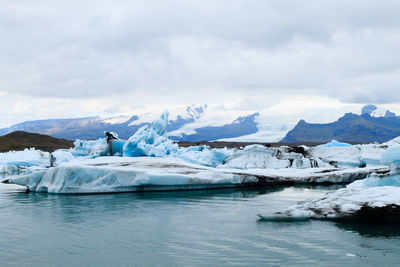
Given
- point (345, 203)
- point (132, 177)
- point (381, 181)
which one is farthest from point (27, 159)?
point (345, 203)

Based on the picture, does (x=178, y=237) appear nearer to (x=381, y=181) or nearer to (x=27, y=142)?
(x=381, y=181)

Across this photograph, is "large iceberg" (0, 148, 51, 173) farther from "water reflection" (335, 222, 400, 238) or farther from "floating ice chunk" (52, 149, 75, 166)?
"water reflection" (335, 222, 400, 238)

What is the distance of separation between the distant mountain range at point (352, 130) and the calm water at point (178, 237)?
128 metres

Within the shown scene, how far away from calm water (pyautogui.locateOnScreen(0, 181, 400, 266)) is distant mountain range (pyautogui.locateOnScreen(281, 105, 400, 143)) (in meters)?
128

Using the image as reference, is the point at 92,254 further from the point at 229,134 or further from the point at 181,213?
the point at 229,134

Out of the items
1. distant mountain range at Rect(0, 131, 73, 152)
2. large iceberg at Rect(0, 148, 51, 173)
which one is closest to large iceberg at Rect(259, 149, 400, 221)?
large iceberg at Rect(0, 148, 51, 173)

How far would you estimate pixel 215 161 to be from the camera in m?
25.8

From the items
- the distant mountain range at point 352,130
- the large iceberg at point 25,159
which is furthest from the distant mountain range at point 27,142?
the distant mountain range at point 352,130

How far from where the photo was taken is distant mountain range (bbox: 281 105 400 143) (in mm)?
143250

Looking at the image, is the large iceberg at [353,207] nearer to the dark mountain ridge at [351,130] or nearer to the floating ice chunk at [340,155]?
the floating ice chunk at [340,155]

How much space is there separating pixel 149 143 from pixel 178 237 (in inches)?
670

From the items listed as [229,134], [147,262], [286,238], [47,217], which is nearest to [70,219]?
[47,217]

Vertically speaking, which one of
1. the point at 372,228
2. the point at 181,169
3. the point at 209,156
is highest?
the point at 209,156

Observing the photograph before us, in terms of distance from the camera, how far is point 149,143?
80.0 feet
